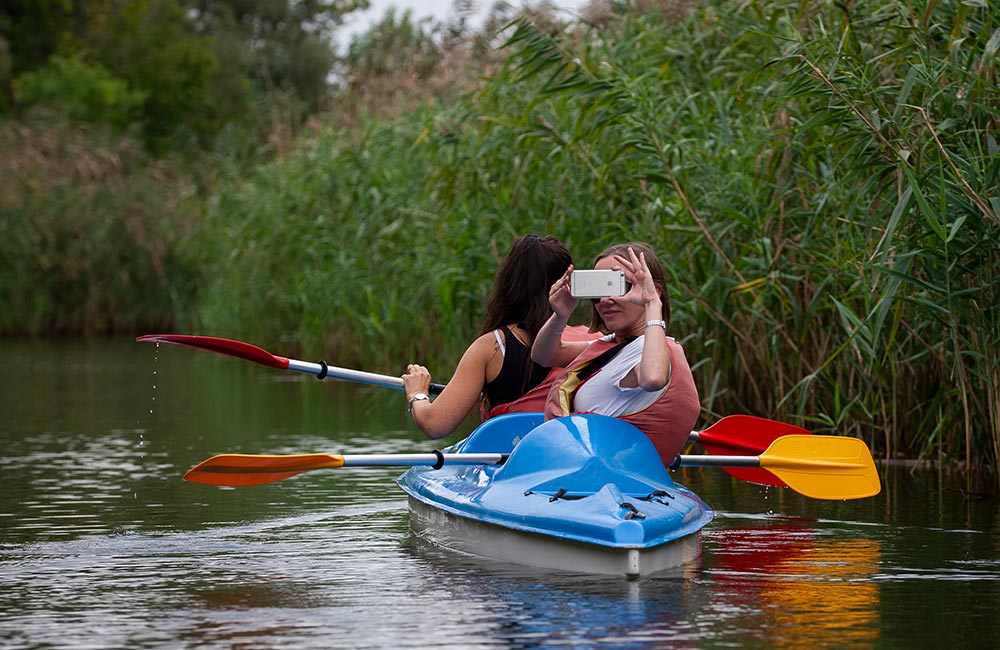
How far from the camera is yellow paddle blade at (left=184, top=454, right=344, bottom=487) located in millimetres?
6500

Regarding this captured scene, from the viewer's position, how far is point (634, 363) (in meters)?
6.18

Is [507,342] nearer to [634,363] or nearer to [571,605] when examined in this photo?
[634,363]

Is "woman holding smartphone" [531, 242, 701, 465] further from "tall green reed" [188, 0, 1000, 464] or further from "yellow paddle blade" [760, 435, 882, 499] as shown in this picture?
"tall green reed" [188, 0, 1000, 464]

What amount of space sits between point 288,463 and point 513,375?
3.43ft

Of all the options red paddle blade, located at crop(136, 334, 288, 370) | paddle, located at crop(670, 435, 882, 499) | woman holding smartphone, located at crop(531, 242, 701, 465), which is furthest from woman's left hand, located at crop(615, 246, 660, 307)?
red paddle blade, located at crop(136, 334, 288, 370)

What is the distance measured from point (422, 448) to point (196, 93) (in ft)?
100

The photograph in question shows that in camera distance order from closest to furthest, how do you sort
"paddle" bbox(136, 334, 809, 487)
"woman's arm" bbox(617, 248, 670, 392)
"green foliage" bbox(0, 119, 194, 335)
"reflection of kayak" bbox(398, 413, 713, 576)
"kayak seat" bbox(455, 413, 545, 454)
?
1. "reflection of kayak" bbox(398, 413, 713, 576)
2. "woman's arm" bbox(617, 248, 670, 392)
3. "kayak seat" bbox(455, 413, 545, 454)
4. "paddle" bbox(136, 334, 809, 487)
5. "green foliage" bbox(0, 119, 194, 335)

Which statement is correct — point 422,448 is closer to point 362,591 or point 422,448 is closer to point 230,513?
point 230,513

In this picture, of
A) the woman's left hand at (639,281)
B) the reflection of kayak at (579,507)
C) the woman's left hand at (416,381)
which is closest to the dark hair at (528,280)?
the woman's left hand at (416,381)

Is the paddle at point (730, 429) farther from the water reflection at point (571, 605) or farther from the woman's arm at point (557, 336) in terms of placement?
the water reflection at point (571, 605)

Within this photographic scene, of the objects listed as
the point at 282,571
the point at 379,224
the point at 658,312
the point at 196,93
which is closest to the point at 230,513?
the point at 282,571

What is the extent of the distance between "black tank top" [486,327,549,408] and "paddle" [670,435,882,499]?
72 cm

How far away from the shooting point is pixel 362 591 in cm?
580

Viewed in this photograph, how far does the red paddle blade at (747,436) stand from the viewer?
25.2 feet
